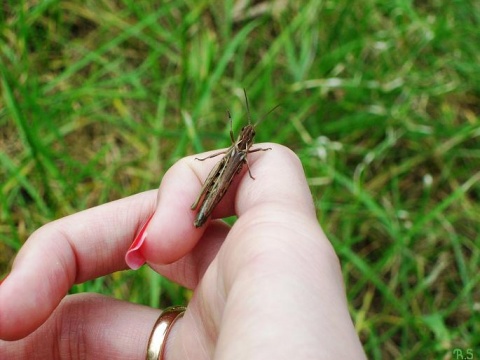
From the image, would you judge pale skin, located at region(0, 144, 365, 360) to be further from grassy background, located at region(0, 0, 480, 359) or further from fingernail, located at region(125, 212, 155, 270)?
grassy background, located at region(0, 0, 480, 359)

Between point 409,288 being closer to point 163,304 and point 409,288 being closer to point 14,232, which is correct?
point 163,304

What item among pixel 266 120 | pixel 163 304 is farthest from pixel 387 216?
pixel 163 304

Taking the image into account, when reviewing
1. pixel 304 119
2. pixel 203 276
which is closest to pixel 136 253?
pixel 203 276

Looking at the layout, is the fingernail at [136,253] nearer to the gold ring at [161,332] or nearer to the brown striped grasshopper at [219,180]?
the brown striped grasshopper at [219,180]

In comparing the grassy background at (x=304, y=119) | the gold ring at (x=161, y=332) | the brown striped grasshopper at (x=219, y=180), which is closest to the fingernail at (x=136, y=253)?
the brown striped grasshopper at (x=219, y=180)

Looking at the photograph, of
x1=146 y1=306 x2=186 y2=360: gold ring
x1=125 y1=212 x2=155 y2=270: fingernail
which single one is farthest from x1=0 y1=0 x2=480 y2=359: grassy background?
x1=125 y1=212 x2=155 y2=270: fingernail

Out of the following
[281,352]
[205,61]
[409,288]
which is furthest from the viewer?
[205,61]
